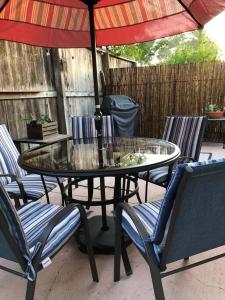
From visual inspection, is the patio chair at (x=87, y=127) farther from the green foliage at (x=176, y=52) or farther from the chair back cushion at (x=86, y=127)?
the green foliage at (x=176, y=52)

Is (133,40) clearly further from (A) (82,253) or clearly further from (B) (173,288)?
(B) (173,288)

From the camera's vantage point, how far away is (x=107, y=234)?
2055 mm

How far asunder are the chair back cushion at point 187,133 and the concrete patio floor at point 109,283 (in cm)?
101

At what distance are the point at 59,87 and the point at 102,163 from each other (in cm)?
310

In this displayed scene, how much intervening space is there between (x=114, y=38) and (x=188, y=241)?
2307mm

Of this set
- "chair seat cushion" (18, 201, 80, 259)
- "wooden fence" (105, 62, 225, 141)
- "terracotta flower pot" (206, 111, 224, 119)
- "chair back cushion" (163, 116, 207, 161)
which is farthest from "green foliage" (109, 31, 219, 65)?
"chair seat cushion" (18, 201, 80, 259)

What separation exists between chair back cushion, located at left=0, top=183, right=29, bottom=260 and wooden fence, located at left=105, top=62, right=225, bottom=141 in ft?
17.1

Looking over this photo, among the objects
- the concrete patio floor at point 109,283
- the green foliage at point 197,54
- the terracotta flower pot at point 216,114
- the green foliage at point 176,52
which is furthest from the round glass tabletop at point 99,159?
the green foliage at point 197,54

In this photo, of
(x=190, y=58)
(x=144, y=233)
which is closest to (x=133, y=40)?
(x=144, y=233)

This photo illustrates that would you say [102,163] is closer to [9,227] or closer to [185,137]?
[9,227]

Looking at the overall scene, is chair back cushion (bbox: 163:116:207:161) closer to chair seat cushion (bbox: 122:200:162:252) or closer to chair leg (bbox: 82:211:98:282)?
chair seat cushion (bbox: 122:200:162:252)

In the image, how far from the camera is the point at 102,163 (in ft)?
5.12

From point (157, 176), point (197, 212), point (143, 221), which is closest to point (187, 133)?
point (157, 176)

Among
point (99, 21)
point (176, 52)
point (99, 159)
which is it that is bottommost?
point (99, 159)
